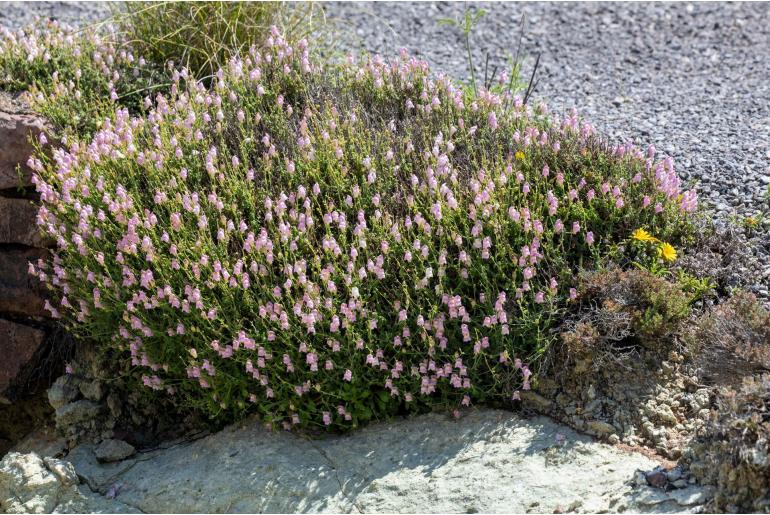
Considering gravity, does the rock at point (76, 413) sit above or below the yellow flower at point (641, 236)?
below

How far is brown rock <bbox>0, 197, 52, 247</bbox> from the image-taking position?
5539 mm

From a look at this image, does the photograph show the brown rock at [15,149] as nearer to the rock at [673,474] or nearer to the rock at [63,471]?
the rock at [63,471]

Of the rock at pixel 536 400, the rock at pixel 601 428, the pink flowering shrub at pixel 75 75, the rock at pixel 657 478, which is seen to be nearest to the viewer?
the rock at pixel 657 478

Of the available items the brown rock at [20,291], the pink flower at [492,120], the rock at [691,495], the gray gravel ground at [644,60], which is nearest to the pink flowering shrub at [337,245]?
the pink flower at [492,120]

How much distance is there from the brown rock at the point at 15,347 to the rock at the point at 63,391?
0.29 meters

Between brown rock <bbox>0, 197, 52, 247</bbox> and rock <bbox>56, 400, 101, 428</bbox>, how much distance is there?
109 cm

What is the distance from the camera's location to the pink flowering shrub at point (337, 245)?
4234 millimetres

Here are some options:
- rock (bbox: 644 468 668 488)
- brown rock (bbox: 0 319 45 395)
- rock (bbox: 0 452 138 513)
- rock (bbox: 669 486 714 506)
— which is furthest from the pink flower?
brown rock (bbox: 0 319 45 395)

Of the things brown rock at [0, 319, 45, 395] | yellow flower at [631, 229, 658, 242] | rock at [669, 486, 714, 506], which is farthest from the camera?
brown rock at [0, 319, 45, 395]

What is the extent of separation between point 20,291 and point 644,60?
581cm

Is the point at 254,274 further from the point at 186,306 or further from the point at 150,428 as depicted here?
the point at 150,428

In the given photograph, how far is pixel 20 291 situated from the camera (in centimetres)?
542

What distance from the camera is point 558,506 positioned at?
12.0 feet

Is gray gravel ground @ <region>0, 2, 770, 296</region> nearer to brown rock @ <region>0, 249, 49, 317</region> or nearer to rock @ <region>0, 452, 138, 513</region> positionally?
brown rock @ <region>0, 249, 49, 317</region>
